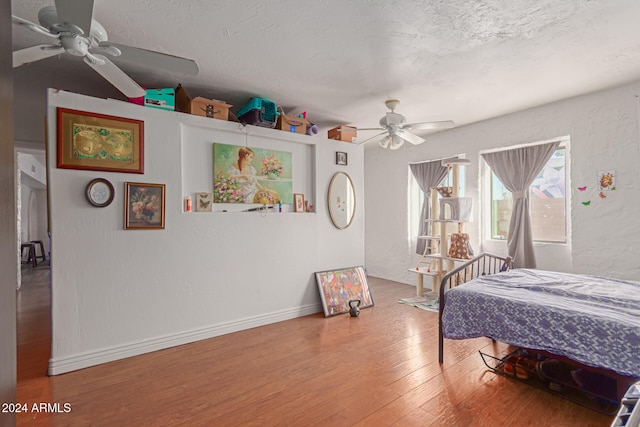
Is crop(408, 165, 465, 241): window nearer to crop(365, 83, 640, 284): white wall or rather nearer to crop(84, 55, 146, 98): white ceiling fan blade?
crop(365, 83, 640, 284): white wall

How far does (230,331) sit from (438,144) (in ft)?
13.3

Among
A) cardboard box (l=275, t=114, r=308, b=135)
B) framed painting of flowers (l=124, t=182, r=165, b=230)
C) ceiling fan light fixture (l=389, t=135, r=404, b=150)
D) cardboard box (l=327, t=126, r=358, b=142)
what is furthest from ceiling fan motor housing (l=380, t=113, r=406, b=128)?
framed painting of flowers (l=124, t=182, r=165, b=230)

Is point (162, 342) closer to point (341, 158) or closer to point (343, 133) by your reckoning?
point (341, 158)

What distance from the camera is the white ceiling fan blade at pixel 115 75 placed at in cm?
200

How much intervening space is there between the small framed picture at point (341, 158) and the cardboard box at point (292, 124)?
1.90 feet

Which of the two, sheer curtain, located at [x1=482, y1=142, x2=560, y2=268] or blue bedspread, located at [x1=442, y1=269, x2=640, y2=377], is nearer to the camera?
blue bedspread, located at [x1=442, y1=269, x2=640, y2=377]

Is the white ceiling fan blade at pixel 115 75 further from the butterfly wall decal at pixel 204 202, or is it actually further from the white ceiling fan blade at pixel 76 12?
the butterfly wall decal at pixel 204 202

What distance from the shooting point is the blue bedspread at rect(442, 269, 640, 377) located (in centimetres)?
180

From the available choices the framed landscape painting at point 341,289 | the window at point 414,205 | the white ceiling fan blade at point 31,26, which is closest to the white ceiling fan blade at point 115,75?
the white ceiling fan blade at point 31,26

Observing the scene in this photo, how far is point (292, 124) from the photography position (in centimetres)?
383

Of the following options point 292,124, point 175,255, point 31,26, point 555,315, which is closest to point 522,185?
point 555,315

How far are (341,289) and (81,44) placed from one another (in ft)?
11.3

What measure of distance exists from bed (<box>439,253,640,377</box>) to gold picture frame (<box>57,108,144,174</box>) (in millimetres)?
2952

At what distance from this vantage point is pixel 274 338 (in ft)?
10.4
